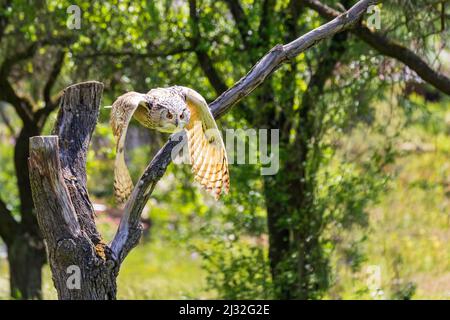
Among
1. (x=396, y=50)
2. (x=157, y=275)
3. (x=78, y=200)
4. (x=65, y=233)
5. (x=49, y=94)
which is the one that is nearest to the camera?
(x=65, y=233)

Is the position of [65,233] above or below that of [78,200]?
below

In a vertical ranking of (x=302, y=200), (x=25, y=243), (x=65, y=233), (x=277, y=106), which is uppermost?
(x=277, y=106)

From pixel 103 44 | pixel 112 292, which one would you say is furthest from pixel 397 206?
pixel 112 292

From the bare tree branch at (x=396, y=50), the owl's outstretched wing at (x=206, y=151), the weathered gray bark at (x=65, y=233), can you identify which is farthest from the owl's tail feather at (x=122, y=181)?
the bare tree branch at (x=396, y=50)

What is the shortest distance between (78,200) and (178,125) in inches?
23.3

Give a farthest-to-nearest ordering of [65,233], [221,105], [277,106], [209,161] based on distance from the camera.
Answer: [277,106] < [209,161] < [221,105] < [65,233]

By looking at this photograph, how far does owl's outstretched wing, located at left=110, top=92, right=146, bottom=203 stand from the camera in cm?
427

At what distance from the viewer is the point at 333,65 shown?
7.39 metres

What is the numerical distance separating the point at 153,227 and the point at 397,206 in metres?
4.73

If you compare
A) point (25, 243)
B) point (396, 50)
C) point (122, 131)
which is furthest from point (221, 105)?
point (25, 243)

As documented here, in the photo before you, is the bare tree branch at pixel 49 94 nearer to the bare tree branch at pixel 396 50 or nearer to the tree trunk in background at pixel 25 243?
the tree trunk in background at pixel 25 243

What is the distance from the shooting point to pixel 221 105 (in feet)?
15.5

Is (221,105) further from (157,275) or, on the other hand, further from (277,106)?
(157,275)
